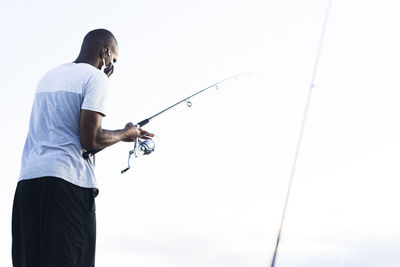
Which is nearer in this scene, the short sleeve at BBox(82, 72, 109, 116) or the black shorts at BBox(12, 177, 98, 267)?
the black shorts at BBox(12, 177, 98, 267)

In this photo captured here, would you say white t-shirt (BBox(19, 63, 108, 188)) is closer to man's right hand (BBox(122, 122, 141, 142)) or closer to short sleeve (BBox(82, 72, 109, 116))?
short sleeve (BBox(82, 72, 109, 116))

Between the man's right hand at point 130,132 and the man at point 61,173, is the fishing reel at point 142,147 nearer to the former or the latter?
the man's right hand at point 130,132

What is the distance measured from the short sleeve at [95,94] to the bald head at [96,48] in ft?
0.96

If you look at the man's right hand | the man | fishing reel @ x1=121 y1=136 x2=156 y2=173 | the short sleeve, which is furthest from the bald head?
fishing reel @ x1=121 y1=136 x2=156 y2=173

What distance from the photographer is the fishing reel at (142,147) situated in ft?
12.6

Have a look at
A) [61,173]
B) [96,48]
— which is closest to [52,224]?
[61,173]

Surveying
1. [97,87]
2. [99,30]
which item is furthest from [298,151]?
[99,30]

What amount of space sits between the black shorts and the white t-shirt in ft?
0.21

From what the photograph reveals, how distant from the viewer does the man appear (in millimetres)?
2898

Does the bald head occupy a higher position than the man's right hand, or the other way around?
the bald head

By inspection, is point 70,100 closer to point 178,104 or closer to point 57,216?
point 57,216

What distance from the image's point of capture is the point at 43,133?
3025 millimetres

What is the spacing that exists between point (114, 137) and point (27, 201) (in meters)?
0.62

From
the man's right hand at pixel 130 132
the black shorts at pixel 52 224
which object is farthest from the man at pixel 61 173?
the man's right hand at pixel 130 132
